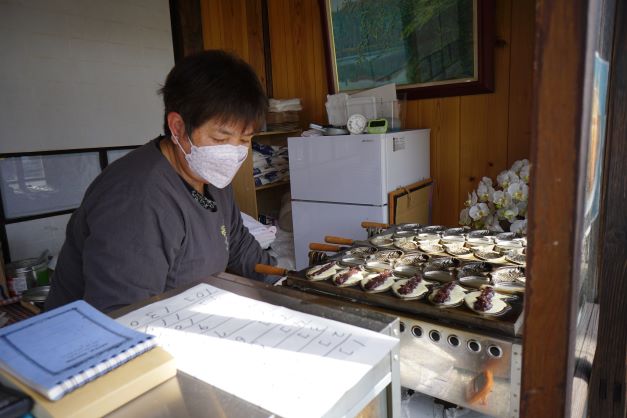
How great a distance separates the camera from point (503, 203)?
193 centimetres

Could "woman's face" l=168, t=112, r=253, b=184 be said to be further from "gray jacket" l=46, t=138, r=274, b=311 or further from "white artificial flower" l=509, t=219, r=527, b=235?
"white artificial flower" l=509, t=219, r=527, b=235

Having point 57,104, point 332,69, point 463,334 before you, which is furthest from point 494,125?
point 57,104

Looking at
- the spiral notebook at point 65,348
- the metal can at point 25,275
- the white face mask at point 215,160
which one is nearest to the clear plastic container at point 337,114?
the white face mask at point 215,160

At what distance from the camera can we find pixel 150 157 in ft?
4.01

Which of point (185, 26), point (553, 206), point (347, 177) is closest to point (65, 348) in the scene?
point (553, 206)

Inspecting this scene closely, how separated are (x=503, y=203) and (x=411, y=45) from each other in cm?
127

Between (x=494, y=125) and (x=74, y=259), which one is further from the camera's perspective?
(x=494, y=125)

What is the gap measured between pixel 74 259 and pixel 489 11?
235cm

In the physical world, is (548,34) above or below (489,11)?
below

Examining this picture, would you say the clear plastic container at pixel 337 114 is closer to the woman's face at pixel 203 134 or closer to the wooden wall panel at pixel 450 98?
the wooden wall panel at pixel 450 98

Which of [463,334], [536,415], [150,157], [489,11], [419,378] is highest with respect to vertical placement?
[489,11]

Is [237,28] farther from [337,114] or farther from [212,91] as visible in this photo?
[212,91]

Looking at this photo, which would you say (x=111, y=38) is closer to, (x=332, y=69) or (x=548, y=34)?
(x=332, y=69)

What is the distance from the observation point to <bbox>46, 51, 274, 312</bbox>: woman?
1.03m
